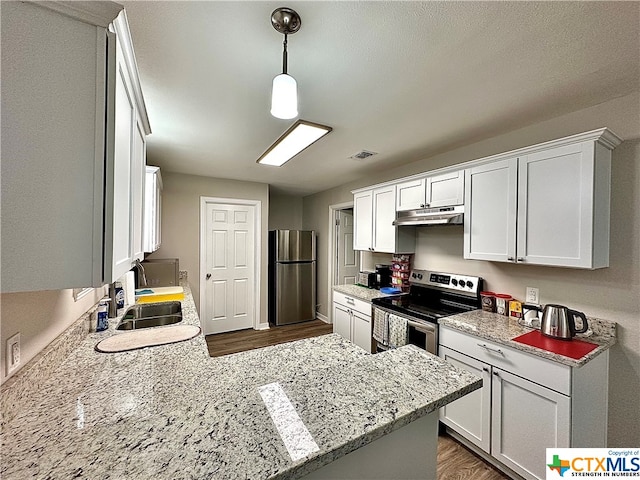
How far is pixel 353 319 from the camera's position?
10.2 ft

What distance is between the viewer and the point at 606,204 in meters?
1.70

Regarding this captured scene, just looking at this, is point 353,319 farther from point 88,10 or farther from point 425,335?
point 88,10

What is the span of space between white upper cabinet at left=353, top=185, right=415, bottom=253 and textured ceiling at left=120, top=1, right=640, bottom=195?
0.84 m

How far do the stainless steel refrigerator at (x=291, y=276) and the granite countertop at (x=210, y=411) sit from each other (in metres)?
3.25

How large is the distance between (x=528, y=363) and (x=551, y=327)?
0.32 metres

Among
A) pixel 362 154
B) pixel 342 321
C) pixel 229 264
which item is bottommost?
pixel 342 321

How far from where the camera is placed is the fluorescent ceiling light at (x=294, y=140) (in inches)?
61.1

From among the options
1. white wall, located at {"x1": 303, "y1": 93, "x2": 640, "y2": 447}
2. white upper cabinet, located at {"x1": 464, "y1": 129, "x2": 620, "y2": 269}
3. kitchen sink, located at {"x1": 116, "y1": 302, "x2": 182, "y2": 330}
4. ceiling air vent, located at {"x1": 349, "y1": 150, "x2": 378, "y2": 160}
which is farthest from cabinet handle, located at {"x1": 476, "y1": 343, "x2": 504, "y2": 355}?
kitchen sink, located at {"x1": 116, "y1": 302, "x2": 182, "y2": 330}

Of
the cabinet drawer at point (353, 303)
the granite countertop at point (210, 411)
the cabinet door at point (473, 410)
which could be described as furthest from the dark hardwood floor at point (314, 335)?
the granite countertop at point (210, 411)

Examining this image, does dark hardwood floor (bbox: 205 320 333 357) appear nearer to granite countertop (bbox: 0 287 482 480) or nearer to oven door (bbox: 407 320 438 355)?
oven door (bbox: 407 320 438 355)

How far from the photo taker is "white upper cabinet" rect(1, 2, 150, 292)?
59 cm

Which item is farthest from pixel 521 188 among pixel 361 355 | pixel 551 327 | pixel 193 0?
pixel 193 0

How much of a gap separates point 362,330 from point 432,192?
5.31 ft

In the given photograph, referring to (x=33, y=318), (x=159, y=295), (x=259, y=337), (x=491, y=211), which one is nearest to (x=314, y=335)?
(x=259, y=337)
